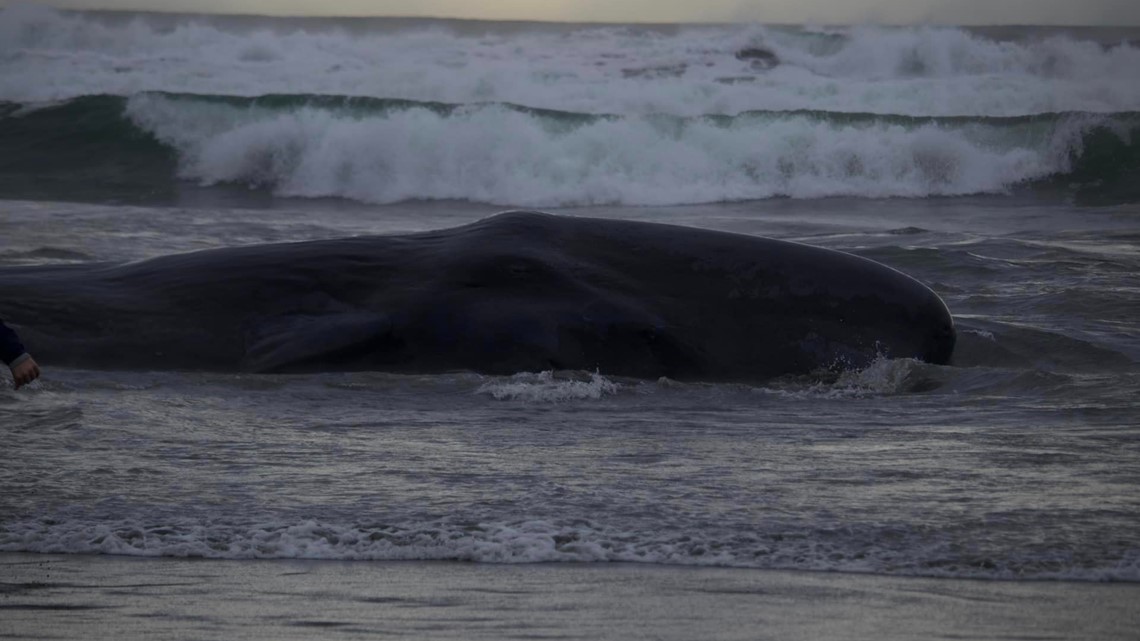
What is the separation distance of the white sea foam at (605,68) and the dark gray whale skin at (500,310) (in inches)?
943

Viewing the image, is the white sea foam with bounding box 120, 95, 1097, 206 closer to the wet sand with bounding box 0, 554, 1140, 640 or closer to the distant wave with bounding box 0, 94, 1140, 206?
the distant wave with bounding box 0, 94, 1140, 206

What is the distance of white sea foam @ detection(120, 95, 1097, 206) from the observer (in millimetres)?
25375

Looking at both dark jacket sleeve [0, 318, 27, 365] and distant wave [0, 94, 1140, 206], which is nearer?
dark jacket sleeve [0, 318, 27, 365]

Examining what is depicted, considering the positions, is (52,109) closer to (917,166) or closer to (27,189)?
(27,189)

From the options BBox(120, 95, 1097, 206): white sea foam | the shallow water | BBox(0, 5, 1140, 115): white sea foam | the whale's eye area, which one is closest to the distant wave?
BBox(120, 95, 1097, 206): white sea foam

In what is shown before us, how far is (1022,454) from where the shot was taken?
233 inches

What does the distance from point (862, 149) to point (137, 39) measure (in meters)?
24.1

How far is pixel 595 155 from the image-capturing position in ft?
88.4

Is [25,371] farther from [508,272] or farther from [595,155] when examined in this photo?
[595,155]

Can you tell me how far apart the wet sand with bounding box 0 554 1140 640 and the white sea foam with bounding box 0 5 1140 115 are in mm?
26908

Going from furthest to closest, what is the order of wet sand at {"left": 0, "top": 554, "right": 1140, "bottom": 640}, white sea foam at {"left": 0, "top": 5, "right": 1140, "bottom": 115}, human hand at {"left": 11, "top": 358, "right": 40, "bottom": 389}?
white sea foam at {"left": 0, "top": 5, "right": 1140, "bottom": 115}, human hand at {"left": 11, "top": 358, "right": 40, "bottom": 389}, wet sand at {"left": 0, "top": 554, "right": 1140, "bottom": 640}

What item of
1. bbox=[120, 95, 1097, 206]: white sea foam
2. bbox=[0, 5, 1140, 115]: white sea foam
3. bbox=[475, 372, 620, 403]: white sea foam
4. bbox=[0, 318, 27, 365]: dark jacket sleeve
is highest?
bbox=[0, 5, 1140, 115]: white sea foam

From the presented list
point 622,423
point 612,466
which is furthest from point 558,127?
point 612,466

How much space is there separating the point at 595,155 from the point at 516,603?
22.9 meters
